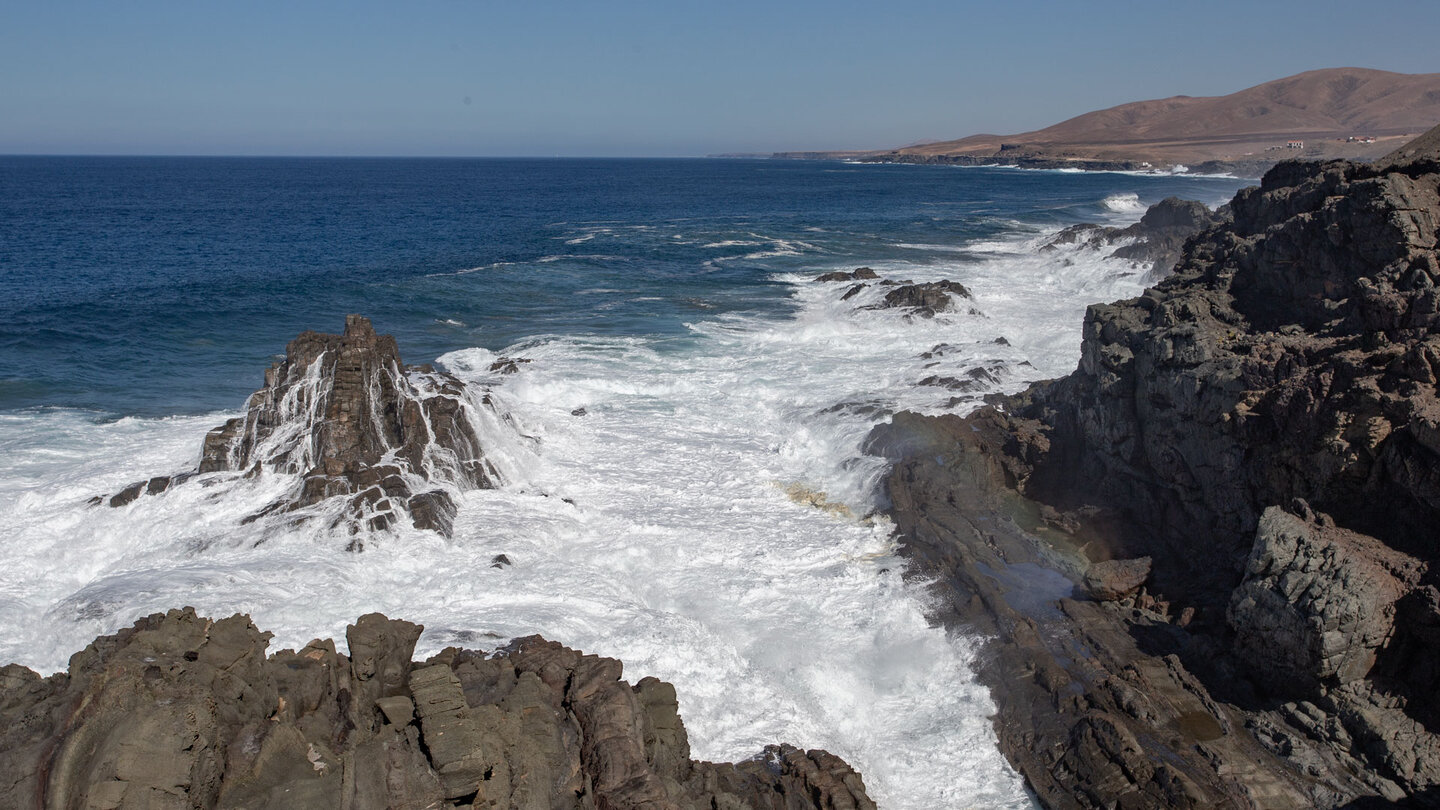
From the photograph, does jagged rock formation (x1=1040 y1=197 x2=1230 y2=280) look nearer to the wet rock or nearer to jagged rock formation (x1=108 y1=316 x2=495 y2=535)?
the wet rock

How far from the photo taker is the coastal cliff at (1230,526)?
9.99 meters

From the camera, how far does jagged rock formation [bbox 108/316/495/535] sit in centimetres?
1577

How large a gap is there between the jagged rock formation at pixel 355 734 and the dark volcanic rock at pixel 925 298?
25640 mm

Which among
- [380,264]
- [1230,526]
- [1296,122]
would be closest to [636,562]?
[1230,526]

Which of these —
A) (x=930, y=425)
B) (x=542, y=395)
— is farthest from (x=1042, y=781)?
(x=542, y=395)

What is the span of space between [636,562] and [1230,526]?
975 cm

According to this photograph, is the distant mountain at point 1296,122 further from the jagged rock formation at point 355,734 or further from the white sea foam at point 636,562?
the jagged rock formation at point 355,734

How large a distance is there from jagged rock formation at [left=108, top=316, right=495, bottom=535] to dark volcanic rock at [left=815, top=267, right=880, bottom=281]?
1073 inches

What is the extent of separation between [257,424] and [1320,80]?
22646 cm

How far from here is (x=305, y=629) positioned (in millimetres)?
12289

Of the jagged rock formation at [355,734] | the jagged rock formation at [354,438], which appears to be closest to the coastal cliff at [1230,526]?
the jagged rock formation at [355,734]

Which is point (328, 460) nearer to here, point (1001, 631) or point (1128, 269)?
point (1001, 631)

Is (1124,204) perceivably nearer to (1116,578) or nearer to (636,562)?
(1116,578)

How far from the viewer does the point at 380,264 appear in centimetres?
4922
